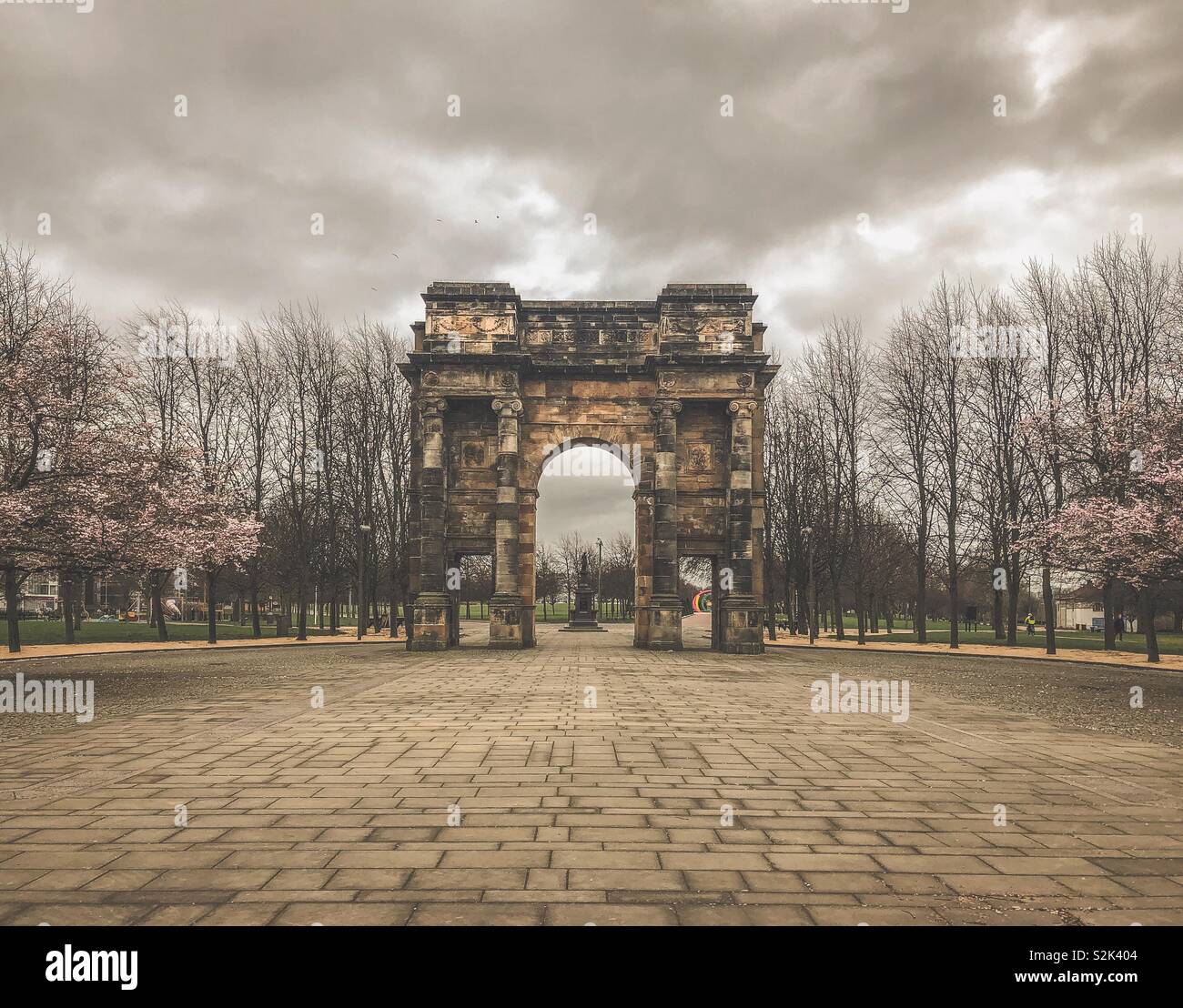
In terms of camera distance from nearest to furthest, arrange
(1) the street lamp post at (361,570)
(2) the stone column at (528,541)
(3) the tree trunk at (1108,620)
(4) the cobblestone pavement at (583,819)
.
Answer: (4) the cobblestone pavement at (583,819) → (3) the tree trunk at (1108,620) → (2) the stone column at (528,541) → (1) the street lamp post at (361,570)

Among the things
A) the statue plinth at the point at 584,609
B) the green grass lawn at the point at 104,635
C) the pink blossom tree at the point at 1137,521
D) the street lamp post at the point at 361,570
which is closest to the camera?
the pink blossom tree at the point at 1137,521

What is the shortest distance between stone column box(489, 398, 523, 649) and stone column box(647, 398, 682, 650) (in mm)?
5028

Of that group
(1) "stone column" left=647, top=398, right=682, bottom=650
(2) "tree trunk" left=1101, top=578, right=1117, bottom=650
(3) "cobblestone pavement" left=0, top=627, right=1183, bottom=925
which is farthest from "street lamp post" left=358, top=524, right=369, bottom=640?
(2) "tree trunk" left=1101, top=578, right=1117, bottom=650

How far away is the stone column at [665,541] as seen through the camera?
1059 inches

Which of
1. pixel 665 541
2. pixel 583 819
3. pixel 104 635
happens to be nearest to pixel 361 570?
pixel 104 635

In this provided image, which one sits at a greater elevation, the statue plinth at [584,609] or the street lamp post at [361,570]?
the street lamp post at [361,570]

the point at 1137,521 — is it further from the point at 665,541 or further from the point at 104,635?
the point at 104,635

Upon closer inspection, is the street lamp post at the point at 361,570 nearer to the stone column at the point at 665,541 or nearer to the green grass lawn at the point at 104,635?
the green grass lawn at the point at 104,635

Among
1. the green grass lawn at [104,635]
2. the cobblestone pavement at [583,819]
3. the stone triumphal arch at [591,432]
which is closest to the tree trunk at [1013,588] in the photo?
the stone triumphal arch at [591,432]

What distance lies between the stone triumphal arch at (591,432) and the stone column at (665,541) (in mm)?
A: 48

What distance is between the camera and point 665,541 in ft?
88.2

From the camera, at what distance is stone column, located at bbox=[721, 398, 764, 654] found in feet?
87.8

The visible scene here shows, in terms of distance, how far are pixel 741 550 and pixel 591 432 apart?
7.12 m
